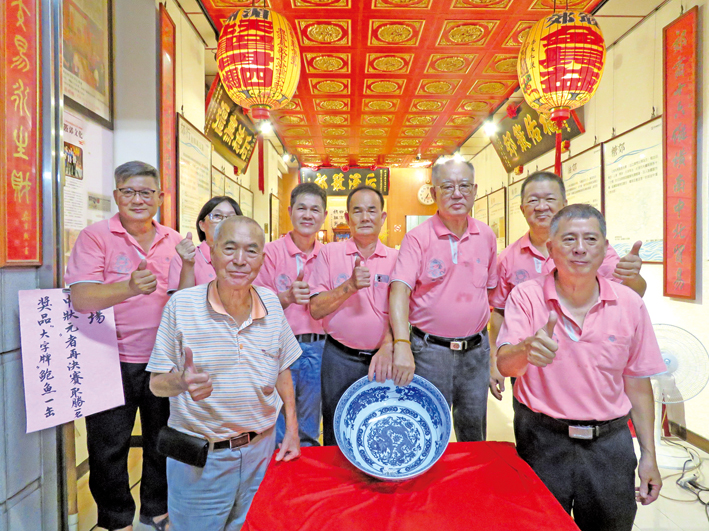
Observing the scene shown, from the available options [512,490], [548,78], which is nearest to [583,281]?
[512,490]

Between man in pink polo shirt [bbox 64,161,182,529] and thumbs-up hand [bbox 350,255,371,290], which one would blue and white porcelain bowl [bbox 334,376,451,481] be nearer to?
thumbs-up hand [bbox 350,255,371,290]

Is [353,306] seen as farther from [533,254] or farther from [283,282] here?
[533,254]

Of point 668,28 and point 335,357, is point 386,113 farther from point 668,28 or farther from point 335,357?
point 335,357

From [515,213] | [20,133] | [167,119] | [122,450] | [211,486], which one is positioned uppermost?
[167,119]

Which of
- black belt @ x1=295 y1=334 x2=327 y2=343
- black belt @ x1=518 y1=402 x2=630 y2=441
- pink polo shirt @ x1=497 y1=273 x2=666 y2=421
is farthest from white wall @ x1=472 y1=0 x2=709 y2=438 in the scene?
black belt @ x1=295 y1=334 x2=327 y2=343

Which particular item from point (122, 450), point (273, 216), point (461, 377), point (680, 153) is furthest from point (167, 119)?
point (273, 216)

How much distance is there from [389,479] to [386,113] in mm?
5412

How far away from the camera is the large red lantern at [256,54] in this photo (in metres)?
2.59

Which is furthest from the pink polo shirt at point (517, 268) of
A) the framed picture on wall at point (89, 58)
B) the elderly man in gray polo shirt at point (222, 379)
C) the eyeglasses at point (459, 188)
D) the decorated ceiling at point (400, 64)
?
the framed picture on wall at point (89, 58)

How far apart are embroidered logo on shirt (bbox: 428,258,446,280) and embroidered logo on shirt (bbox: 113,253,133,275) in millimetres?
1442

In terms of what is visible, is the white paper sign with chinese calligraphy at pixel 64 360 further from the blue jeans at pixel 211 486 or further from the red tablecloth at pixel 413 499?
the red tablecloth at pixel 413 499

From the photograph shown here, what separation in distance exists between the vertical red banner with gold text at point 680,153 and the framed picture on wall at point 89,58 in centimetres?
423

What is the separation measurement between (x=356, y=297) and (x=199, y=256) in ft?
2.83

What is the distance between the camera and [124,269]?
6.01ft
